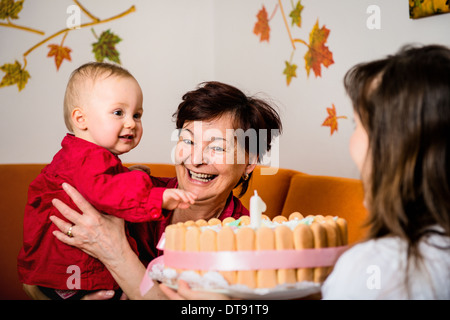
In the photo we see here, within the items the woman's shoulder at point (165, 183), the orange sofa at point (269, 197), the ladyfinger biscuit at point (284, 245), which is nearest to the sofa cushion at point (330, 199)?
the orange sofa at point (269, 197)

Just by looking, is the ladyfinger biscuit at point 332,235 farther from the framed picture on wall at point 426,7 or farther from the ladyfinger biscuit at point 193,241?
the framed picture on wall at point 426,7

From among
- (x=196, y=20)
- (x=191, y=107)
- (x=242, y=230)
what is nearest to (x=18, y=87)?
(x=196, y=20)

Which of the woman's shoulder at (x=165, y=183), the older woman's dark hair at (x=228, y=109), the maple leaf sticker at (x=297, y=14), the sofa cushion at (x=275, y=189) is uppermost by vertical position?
the maple leaf sticker at (x=297, y=14)

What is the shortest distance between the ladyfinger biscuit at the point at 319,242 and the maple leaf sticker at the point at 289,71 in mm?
1738

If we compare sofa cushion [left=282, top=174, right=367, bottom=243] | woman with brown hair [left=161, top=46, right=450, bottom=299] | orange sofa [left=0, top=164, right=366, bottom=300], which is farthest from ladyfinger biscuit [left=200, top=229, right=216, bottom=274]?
orange sofa [left=0, top=164, right=366, bottom=300]

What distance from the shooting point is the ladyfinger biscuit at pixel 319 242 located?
39.4 inches

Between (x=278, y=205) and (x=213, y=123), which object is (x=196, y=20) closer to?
(x=278, y=205)

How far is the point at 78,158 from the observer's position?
141 centimetres

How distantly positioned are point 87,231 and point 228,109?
2.10 ft

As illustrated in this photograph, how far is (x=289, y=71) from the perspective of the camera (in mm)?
2703

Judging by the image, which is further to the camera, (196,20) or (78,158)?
(196,20)

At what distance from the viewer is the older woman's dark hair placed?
1.69 metres

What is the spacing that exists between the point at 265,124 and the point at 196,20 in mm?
1864

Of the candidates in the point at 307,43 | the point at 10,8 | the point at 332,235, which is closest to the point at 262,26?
the point at 307,43
